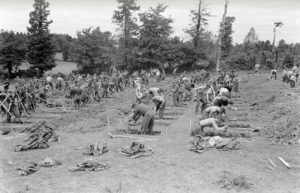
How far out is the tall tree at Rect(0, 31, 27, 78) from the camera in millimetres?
43209

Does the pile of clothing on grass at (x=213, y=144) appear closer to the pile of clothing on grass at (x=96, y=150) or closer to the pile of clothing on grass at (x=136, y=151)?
the pile of clothing on grass at (x=136, y=151)

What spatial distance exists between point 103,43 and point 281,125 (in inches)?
1645

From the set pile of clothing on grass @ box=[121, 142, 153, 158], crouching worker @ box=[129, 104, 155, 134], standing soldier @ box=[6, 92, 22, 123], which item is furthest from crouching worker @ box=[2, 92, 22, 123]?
pile of clothing on grass @ box=[121, 142, 153, 158]

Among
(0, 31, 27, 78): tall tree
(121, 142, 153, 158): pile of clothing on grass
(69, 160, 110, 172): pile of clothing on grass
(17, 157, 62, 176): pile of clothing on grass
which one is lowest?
(17, 157, 62, 176): pile of clothing on grass

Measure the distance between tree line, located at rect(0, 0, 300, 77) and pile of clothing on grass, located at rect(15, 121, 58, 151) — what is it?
3103 centimetres

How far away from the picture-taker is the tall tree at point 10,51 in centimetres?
4321

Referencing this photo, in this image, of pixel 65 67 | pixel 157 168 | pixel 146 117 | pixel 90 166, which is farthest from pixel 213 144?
pixel 65 67

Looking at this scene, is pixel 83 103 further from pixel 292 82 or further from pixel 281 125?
pixel 292 82

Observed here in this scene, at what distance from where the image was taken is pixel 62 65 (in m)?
61.5

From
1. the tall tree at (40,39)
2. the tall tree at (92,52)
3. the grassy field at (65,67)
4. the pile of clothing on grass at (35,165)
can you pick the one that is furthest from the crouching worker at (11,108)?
the grassy field at (65,67)

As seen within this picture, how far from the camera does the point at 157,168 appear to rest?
29.1 feet

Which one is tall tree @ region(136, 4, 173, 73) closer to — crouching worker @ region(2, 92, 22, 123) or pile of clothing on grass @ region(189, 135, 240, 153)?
crouching worker @ region(2, 92, 22, 123)

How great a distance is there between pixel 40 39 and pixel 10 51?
165 inches

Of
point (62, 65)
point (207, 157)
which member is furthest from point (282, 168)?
point (62, 65)
